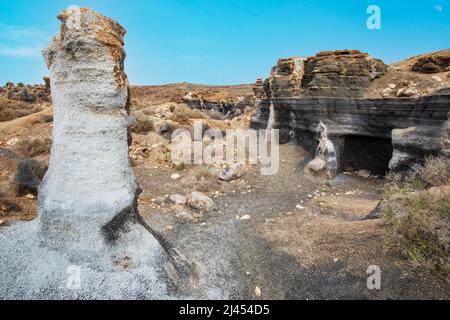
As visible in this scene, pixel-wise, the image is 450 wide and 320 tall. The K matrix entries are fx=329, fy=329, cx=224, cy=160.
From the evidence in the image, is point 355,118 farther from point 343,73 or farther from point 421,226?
point 421,226

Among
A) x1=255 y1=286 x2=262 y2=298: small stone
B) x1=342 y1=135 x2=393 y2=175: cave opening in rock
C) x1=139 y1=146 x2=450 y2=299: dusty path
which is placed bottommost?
x1=255 y1=286 x2=262 y2=298: small stone

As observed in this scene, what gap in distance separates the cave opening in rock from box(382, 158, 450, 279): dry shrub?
15.8ft

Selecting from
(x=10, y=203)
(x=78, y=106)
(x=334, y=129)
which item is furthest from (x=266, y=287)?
(x=334, y=129)

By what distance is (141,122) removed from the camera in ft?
50.9

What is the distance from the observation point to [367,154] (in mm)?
10250

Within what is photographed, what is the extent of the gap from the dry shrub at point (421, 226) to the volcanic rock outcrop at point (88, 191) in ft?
9.36

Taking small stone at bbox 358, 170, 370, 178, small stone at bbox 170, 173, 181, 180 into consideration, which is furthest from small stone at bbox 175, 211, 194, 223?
small stone at bbox 358, 170, 370, 178

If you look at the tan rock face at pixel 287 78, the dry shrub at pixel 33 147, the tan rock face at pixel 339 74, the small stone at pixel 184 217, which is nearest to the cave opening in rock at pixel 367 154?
the tan rock face at pixel 339 74

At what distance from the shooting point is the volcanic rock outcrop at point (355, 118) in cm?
773

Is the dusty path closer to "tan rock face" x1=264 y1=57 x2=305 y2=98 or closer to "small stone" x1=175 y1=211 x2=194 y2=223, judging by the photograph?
"small stone" x1=175 y1=211 x2=194 y2=223

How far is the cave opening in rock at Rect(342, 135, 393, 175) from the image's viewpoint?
9.77m

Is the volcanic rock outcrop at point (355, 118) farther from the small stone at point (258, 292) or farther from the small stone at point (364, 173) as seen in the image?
the small stone at point (258, 292)
